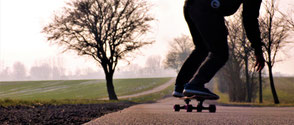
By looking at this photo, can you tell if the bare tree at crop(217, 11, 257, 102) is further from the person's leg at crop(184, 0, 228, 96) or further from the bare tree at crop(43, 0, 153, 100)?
the person's leg at crop(184, 0, 228, 96)

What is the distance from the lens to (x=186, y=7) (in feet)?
8.93

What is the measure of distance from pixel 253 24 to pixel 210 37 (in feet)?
1.70

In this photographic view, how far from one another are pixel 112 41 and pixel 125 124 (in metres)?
27.4

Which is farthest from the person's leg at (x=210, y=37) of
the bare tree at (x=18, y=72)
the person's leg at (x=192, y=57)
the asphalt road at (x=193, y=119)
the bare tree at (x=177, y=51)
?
the bare tree at (x=18, y=72)

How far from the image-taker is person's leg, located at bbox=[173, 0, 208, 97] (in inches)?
111

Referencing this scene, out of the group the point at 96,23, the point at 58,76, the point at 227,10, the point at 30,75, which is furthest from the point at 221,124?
the point at 30,75

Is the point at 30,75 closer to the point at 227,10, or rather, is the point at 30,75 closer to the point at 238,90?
the point at 238,90

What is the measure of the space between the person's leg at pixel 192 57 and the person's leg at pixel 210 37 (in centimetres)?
26

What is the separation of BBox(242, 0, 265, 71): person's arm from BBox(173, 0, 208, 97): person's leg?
→ 0.45 meters

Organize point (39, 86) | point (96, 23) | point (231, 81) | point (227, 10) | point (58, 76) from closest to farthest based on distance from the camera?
point (227, 10) < point (96, 23) < point (231, 81) < point (39, 86) < point (58, 76)

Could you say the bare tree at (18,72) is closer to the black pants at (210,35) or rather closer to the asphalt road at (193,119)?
the asphalt road at (193,119)

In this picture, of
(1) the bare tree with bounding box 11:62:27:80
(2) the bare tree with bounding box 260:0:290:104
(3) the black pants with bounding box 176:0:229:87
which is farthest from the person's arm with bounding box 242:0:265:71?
(1) the bare tree with bounding box 11:62:27:80

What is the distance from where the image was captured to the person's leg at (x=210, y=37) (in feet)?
7.93

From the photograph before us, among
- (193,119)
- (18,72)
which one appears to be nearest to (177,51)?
(193,119)
